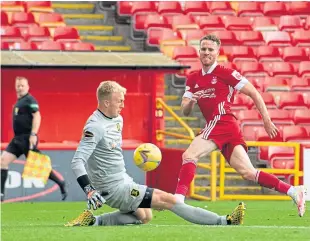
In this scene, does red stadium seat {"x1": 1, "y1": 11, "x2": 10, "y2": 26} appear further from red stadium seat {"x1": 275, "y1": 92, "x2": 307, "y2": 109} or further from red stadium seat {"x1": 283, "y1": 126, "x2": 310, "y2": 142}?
red stadium seat {"x1": 283, "y1": 126, "x2": 310, "y2": 142}

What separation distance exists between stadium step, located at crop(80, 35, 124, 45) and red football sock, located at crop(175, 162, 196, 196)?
37.1ft

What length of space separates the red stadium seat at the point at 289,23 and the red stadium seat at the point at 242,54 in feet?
5.78

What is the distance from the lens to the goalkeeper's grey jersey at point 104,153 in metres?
10.5

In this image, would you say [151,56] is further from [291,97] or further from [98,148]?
[98,148]

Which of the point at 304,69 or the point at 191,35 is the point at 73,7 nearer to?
the point at 191,35

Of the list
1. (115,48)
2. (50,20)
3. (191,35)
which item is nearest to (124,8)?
(115,48)

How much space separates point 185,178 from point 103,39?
38.0 ft

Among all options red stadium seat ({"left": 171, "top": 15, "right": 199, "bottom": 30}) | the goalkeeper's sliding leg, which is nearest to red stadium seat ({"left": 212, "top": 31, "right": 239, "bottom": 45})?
red stadium seat ({"left": 171, "top": 15, "right": 199, "bottom": 30})

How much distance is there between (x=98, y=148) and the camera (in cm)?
1056

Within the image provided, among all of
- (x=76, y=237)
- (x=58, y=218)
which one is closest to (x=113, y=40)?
(x=58, y=218)

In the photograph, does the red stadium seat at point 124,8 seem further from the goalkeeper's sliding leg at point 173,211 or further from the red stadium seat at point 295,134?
the goalkeeper's sliding leg at point 173,211

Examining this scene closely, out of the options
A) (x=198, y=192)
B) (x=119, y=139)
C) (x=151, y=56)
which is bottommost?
(x=198, y=192)

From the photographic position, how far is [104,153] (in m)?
10.6

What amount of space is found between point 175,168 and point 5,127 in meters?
3.01
